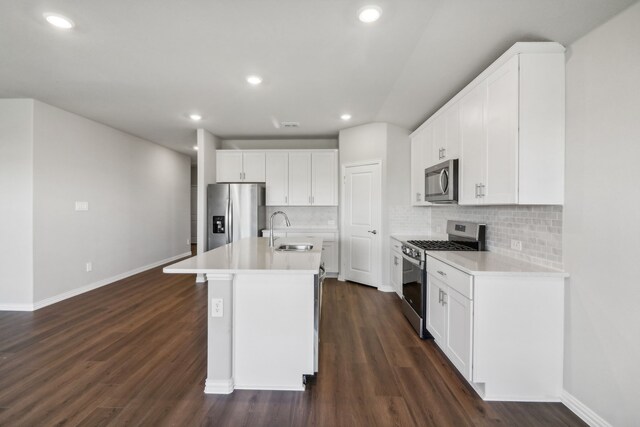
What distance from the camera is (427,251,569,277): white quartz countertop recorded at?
1905 mm

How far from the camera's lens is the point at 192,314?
340cm

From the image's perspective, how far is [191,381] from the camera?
2.12m

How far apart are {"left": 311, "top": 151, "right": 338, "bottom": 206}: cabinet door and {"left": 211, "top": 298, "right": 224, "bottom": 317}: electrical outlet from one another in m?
3.35

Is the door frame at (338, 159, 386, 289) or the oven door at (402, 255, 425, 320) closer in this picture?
the oven door at (402, 255, 425, 320)

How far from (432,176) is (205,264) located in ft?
8.49

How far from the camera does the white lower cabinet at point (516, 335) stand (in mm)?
1905

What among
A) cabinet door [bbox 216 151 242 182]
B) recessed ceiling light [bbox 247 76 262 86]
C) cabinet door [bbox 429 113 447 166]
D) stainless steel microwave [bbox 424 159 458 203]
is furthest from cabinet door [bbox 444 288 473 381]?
cabinet door [bbox 216 151 242 182]

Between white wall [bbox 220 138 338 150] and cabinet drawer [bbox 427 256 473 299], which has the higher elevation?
white wall [bbox 220 138 338 150]

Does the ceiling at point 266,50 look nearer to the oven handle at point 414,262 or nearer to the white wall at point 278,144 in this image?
the white wall at point 278,144

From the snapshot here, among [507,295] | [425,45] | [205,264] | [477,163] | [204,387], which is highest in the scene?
[425,45]

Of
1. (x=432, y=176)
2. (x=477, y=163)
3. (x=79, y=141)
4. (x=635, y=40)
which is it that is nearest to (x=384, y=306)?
(x=432, y=176)

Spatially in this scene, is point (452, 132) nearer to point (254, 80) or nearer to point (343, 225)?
point (254, 80)

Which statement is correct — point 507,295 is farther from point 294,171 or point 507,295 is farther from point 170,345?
point 294,171

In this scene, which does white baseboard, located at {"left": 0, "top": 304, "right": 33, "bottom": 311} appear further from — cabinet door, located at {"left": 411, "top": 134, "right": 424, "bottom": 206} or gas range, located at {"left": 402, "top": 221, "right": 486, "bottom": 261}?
cabinet door, located at {"left": 411, "top": 134, "right": 424, "bottom": 206}
